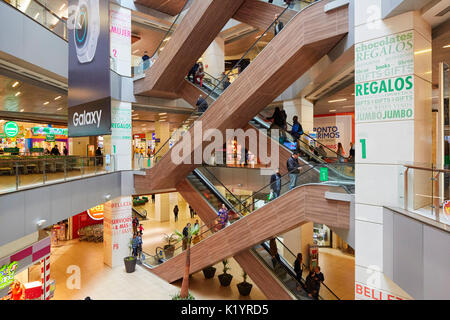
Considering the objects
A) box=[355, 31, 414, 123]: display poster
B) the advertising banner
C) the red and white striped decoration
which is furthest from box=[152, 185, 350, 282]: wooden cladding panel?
the advertising banner

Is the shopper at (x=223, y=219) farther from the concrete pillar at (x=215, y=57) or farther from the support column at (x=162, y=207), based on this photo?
the support column at (x=162, y=207)

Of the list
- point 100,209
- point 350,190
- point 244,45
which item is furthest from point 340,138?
point 100,209

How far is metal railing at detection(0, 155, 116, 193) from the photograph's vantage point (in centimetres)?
653

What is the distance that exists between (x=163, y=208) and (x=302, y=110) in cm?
1468

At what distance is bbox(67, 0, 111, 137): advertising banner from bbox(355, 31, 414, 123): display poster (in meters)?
5.83

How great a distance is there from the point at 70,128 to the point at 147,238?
12.0 metres

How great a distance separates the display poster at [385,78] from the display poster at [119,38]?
11.3m

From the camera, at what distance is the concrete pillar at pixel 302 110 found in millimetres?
12781

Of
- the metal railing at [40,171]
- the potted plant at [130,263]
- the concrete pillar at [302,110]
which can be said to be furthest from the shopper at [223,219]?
the concrete pillar at [302,110]

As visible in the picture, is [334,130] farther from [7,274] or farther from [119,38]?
[7,274]

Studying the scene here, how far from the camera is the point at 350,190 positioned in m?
6.37

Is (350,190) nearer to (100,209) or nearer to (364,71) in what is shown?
(364,71)

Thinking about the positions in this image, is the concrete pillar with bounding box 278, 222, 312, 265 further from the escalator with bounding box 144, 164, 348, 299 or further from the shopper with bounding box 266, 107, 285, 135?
the shopper with bounding box 266, 107, 285, 135

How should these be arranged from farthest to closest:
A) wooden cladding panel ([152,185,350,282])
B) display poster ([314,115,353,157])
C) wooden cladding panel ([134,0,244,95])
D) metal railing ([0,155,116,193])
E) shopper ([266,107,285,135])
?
display poster ([314,115,353,157]) < wooden cladding panel ([134,0,244,95]) < shopper ([266,107,285,135]) < wooden cladding panel ([152,185,350,282]) < metal railing ([0,155,116,193])
